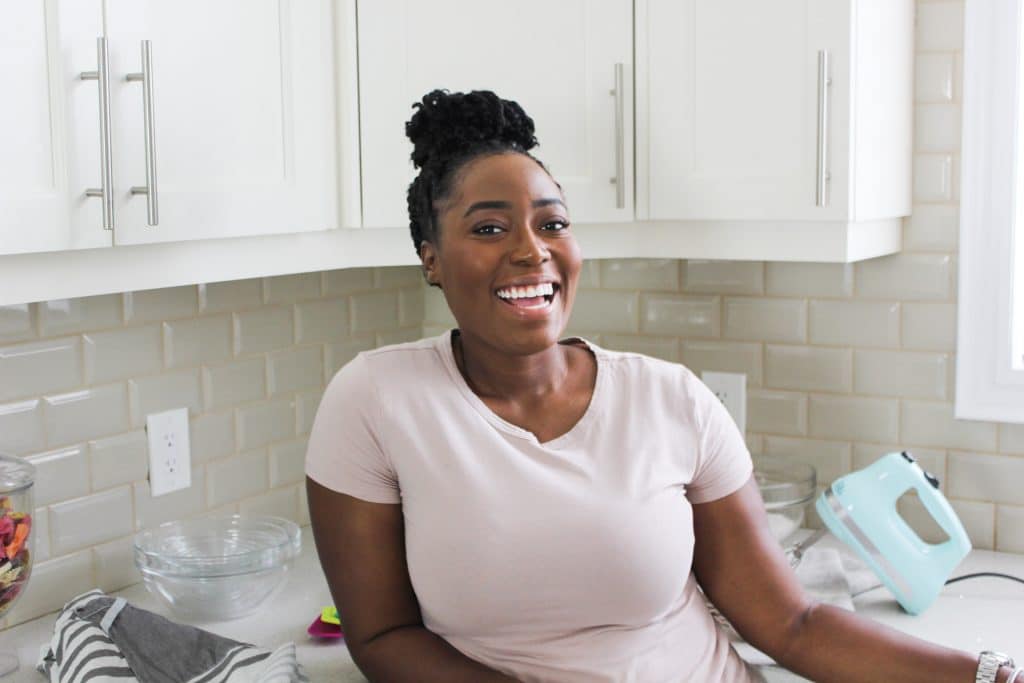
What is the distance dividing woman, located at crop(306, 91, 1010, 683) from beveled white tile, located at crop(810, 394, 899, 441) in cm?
64

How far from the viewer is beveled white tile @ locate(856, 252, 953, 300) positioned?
2104 millimetres

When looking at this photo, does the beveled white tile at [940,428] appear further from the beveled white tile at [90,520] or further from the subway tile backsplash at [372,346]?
the beveled white tile at [90,520]

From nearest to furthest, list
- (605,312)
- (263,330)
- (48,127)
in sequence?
(48,127), (263,330), (605,312)

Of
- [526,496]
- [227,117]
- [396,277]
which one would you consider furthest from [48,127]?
[396,277]

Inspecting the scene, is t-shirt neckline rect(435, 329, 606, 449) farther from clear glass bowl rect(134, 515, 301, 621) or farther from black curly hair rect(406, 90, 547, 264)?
clear glass bowl rect(134, 515, 301, 621)

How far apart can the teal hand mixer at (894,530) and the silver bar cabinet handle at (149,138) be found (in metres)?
1.06

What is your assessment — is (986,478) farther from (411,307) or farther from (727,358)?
(411,307)

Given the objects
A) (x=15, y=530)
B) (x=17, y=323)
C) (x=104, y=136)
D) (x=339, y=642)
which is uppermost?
(x=104, y=136)

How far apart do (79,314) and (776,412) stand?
1211mm

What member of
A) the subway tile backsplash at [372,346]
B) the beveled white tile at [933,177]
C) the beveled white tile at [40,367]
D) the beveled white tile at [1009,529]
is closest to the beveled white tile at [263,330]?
the subway tile backsplash at [372,346]

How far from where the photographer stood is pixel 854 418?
2.20m

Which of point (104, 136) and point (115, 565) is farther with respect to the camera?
point (115, 565)

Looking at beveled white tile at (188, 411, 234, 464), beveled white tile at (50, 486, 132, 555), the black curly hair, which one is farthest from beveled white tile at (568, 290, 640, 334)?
beveled white tile at (50, 486, 132, 555)

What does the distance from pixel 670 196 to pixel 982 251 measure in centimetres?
57
